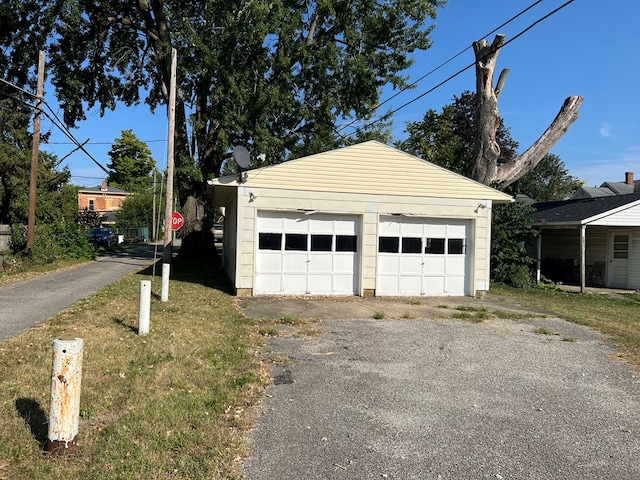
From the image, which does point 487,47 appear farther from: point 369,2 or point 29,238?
point 29,238

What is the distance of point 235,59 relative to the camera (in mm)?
18312

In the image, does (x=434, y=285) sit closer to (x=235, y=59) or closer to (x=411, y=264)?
(x=411, y=264)

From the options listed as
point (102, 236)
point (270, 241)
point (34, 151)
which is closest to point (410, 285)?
point (270, 241)

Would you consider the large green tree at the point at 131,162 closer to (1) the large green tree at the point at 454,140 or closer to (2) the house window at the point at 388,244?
(1) the large green tree at the point at 454,140

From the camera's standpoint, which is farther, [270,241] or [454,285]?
[454,285]

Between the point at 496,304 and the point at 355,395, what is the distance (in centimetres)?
857

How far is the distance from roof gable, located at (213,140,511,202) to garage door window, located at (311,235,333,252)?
1.28m

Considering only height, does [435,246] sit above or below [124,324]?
above

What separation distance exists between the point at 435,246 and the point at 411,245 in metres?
0.73

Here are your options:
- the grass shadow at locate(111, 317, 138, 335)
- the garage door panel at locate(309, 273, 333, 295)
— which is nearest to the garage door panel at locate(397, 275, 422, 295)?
the garage door panel at locate(309, 273, 333, 295)

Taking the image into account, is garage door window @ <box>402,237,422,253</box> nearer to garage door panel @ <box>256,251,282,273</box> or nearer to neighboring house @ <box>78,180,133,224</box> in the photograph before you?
garage door panel @ <box>256,251,282,273</box>

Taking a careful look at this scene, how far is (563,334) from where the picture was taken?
8.95 metres

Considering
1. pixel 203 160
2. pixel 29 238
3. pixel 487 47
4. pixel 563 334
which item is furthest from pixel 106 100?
pixel 563 334

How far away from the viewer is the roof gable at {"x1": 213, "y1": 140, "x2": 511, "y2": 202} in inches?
493
